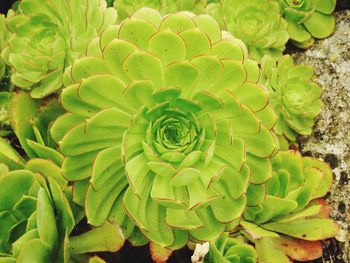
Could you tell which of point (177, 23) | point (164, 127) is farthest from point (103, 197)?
point (177, 23)

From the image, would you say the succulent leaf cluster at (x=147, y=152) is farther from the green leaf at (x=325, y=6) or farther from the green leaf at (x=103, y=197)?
the green leaf at (x=325, y=6)

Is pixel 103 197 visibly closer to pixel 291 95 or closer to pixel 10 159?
pixel 10 159

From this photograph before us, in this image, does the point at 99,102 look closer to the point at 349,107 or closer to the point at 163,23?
the point at 163,23

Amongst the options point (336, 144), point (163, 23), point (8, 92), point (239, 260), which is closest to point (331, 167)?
point (336, 144)

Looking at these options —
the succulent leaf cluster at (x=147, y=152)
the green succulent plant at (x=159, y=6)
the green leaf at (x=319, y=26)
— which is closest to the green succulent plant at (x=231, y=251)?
the succulent leaf cluster at (x=147, y=152)

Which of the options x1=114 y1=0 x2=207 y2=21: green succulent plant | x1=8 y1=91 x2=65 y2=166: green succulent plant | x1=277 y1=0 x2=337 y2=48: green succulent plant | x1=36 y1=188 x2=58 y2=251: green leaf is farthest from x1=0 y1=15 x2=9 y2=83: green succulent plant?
x1=277 y1=0 x2=337 y2=48: green succulent plant

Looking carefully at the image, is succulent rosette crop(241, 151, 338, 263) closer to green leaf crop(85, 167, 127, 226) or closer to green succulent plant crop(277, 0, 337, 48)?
green leaf crop(85, 167, 127, 226)
